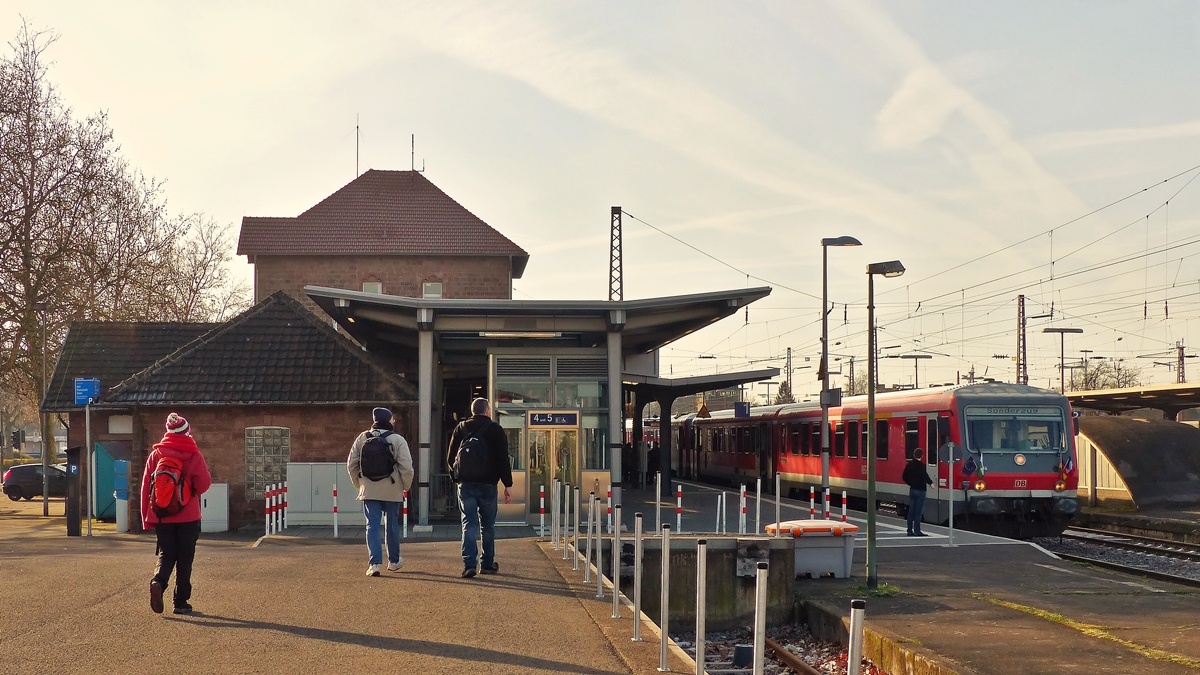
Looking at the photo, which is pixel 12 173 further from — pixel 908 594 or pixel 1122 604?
pixel 1122 604

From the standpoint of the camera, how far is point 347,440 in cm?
2505

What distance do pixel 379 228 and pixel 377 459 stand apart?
1501 inches

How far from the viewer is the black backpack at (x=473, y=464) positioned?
1077 centimetres

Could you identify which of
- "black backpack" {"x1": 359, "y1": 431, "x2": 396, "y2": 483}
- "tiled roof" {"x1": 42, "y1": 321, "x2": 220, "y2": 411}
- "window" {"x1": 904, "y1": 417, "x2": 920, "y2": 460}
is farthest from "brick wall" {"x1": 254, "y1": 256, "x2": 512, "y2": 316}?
"black backpack" {"x1": 359, "y1": 431, "x2": 396, "y2": 483}

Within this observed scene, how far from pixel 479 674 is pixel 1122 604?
8585 millimetres

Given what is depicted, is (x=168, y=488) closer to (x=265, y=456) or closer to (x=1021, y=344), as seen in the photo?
(x=265, y=456)

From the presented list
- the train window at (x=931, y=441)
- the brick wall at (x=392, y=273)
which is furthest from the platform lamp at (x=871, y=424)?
the brick wall at (x=392, y=273)

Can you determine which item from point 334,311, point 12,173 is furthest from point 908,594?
point 12,173

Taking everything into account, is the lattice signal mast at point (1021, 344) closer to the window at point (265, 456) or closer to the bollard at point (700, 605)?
the window at point (265, 456)

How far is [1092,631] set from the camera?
429 inches

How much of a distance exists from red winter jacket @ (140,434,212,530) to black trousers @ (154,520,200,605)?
0.22 feet

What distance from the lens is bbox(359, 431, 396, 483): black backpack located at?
10469mm

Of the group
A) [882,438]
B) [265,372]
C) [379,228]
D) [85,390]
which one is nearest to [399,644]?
[85,390]

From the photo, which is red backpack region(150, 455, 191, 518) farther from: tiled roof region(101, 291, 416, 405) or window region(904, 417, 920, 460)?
window region(904, 417, 920, 460)
